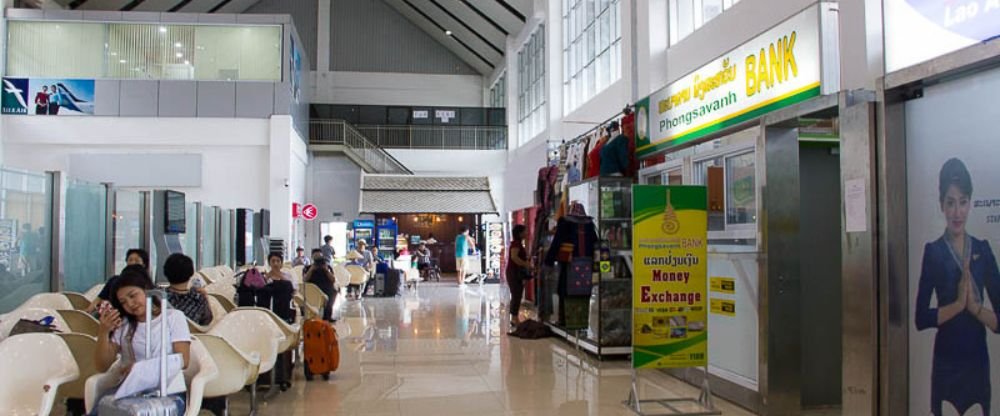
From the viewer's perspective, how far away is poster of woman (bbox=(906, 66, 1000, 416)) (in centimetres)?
357

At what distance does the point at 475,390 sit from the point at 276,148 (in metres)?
12.6

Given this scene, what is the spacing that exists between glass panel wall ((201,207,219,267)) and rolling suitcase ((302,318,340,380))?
696 cm

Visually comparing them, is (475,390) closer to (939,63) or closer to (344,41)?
(939,63)

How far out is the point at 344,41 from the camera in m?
28.5

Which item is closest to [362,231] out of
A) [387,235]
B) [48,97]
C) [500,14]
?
[387,235]

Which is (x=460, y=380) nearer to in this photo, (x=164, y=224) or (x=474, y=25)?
(x=164, y=224)

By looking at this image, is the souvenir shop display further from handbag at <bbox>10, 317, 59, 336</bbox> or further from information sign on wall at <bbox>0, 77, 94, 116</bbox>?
information sign on wall at <bbox>0, 77, 94, 116</bbox>

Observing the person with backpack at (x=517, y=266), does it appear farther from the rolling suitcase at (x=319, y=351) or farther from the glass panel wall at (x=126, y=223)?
the glass panel wall at (x=126, y=223)

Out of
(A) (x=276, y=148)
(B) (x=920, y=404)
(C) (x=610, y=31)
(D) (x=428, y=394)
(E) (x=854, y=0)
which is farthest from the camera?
(A) (x=276, y=148)

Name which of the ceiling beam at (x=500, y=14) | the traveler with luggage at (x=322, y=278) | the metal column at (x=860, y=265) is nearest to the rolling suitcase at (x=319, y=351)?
the traveler with luggage at (x=322, y=278)

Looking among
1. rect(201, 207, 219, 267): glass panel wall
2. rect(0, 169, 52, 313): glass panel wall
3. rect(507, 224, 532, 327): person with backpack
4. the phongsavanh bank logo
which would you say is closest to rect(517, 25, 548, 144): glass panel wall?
rect(507, 224, 532, 327): person with backpack

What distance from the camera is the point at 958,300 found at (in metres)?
3.74

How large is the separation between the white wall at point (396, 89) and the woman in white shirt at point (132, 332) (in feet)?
80.6

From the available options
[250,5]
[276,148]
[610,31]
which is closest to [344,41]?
[250,5]
